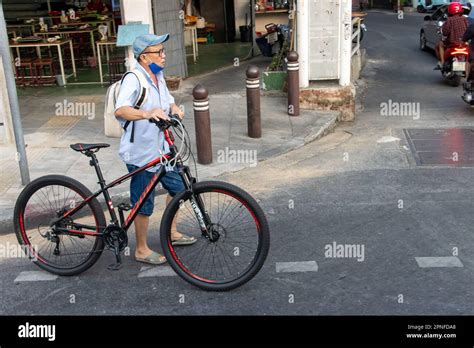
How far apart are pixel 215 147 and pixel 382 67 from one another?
7770 mm

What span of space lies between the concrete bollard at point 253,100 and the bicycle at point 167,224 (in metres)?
3.31

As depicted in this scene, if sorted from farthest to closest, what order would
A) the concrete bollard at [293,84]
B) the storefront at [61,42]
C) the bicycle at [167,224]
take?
the storefront at [61,42] < the concrete bollard at [293,84] < the bicycle at [167,224]

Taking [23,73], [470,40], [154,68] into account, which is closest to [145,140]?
[154,68]

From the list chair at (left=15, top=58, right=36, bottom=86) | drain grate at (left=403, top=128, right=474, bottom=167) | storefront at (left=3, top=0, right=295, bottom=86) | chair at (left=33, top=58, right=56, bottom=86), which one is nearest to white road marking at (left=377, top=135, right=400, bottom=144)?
drain grate at (left=403, top=128, right=474, bottom=167)

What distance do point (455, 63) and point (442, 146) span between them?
13.9 feet

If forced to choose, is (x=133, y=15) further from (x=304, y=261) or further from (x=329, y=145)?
(x=304, y=261)

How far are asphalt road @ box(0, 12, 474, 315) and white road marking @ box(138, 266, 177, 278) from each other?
0.19 feet

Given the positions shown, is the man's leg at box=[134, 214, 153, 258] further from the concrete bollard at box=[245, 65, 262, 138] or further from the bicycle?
the concrete bollard at box=[245, 65, 262, 138]

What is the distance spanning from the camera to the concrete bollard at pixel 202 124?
7512 millimetres

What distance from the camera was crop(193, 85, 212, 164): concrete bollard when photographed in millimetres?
7512

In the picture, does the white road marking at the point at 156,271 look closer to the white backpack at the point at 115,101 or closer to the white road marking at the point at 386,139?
the white backpack at the point at 115,101

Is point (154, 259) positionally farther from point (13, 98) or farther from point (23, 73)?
point (23, 73)

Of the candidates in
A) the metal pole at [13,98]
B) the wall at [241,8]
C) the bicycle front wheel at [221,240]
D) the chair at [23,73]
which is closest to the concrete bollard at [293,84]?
the metal pole at [13,98]

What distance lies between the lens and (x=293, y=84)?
9.51 m
